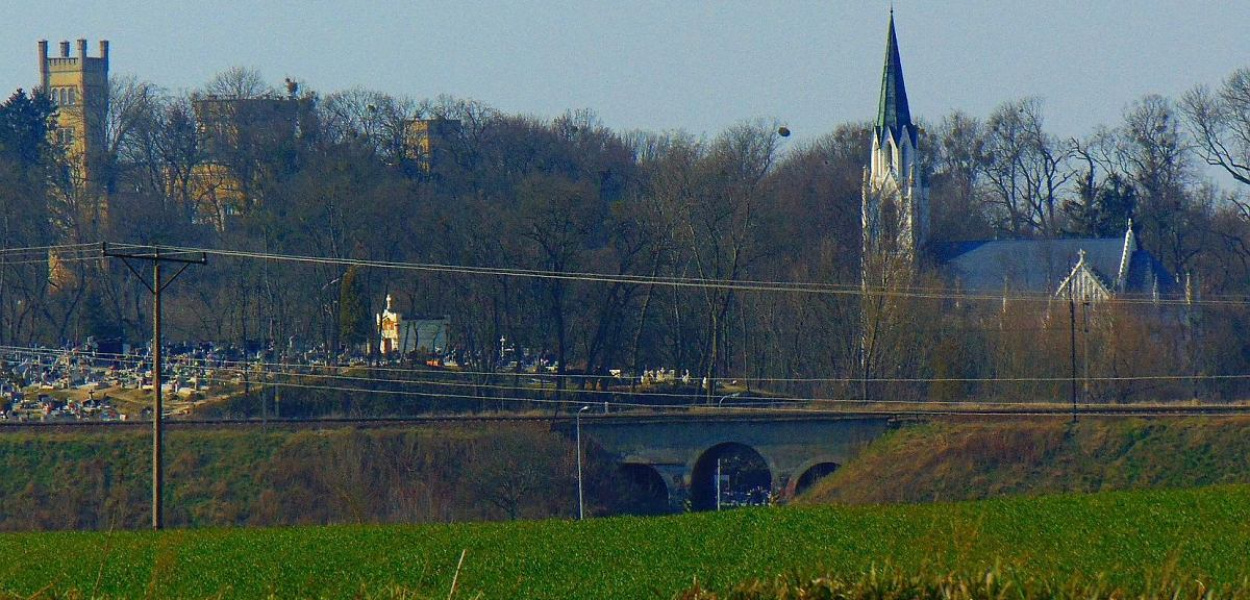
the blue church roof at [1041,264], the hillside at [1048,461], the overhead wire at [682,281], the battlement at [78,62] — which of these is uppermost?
the battlement at [78,62]

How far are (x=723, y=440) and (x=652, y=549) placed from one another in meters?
30.3

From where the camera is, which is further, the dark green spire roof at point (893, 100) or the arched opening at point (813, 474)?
the dark green spire roof at point (893, 100)

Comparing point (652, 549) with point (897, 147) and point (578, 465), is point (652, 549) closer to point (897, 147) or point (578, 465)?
point (578, 465)

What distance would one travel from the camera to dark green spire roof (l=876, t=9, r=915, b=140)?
81062mm

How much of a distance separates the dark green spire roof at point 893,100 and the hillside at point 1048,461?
4087 centimetres

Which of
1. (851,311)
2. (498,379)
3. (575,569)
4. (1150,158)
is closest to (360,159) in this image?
(498,379)

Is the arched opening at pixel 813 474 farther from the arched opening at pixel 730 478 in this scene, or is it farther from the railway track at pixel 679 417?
the railway track at pixel 679 417

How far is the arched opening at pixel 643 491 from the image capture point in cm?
4428

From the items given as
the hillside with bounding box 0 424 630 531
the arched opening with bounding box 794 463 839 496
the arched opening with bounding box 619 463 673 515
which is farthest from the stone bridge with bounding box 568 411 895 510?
the hillside with bounding box 0 424 630 531

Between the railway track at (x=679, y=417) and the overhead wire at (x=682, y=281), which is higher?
the overhead wire at (x=682, y=281)

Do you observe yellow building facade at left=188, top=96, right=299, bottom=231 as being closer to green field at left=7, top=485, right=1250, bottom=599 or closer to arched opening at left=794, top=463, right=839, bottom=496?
arched opening at left=794, top=463, right=839, bottom=496

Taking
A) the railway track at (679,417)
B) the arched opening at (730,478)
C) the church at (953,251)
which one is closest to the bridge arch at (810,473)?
the arched opening at (730,478)

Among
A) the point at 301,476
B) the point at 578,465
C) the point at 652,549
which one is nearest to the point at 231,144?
the point at 301,476

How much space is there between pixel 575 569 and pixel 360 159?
53713mm
